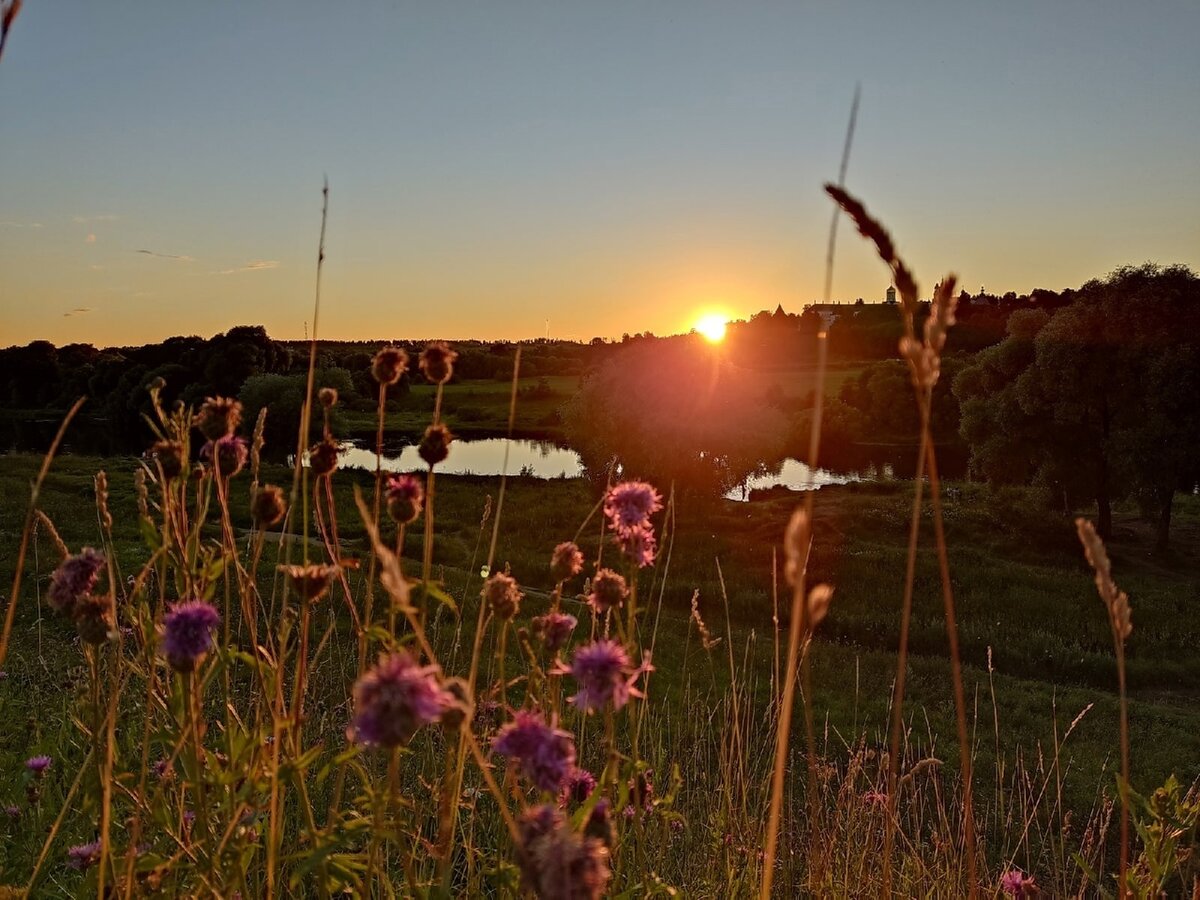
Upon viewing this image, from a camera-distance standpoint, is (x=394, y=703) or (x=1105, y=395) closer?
(x=394, y=703)

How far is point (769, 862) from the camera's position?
102 cm

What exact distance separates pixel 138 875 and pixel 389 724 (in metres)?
1.30

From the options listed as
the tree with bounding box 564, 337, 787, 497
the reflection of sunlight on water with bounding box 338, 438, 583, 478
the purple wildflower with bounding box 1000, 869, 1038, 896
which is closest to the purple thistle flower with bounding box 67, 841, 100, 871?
the purple wildflower with bounding box 1000, 869, 1038, 896

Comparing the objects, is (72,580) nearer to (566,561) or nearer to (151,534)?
(151,534)

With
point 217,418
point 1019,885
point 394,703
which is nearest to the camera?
point 394,703

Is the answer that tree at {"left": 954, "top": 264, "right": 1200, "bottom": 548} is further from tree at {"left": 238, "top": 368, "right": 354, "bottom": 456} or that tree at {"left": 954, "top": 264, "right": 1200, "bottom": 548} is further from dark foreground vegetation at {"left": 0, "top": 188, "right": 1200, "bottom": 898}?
tree at {"left": 238, "top": 368, "right": 354, "bottom": 456}

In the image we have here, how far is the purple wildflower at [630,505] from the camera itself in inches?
71.6

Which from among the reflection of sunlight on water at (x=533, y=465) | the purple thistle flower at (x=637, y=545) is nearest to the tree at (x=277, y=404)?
the reflection of sunlight on water at (x=533, y=465)

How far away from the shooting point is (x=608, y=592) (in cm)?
179

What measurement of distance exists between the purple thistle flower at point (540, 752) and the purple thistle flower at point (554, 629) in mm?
421

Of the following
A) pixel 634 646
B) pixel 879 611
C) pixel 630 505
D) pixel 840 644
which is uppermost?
pixel 630 505

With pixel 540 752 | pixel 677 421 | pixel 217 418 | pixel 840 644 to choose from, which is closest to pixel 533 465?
pixel 677 421

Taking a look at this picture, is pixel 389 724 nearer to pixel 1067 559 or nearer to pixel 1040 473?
pixel 1067 559

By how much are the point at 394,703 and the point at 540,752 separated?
213mm
